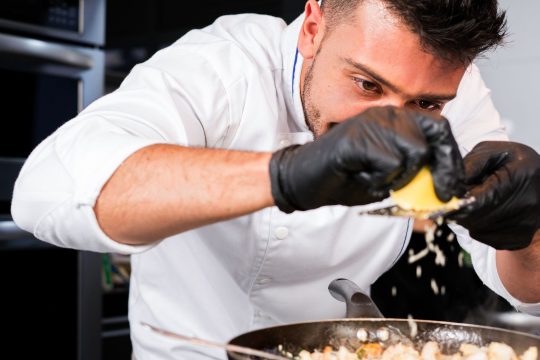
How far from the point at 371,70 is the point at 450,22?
164 mm

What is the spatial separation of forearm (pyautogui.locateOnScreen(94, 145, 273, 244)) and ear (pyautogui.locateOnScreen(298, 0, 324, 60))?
48 cm

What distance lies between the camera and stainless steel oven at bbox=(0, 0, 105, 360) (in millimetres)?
2295

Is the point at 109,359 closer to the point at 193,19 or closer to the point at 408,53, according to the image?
the point at 193,19

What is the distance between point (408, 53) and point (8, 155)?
5.07 ft

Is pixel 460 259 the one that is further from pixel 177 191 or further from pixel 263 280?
pixel 177 191

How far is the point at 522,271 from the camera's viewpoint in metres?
1.49

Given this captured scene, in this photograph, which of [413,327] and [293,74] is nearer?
[413,327]

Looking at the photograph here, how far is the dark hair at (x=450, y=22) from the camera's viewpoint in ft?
4.10

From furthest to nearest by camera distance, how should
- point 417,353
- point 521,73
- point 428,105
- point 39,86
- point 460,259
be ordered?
point 521,73, point 460,259, point 39,86, point 428,105, point 417,353

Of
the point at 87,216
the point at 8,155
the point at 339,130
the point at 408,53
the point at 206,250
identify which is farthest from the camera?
the point at 8,155

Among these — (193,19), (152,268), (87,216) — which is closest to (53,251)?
(152,268)

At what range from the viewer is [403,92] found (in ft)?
4.26

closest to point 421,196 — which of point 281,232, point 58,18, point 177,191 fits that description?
point 177,191

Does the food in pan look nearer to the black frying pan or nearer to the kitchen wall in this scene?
the black frying pan
